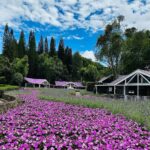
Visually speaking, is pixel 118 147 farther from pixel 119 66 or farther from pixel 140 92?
pixel 119 66

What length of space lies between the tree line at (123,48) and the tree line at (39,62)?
19093 millimetres

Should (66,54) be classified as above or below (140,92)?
above

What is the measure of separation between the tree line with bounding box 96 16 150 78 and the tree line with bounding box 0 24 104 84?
19.1 meters

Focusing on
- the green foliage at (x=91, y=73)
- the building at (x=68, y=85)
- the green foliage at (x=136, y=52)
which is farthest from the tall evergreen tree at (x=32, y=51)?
the green foliage at (x=136, y=52)

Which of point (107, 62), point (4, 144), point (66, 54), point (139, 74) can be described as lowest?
point (4, 144)

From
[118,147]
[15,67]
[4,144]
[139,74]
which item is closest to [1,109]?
[4,144]

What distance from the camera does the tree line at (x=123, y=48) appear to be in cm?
5466

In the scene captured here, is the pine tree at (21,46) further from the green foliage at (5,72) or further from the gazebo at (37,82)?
the green foliage at (5,72)

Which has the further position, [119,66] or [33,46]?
[33,46]

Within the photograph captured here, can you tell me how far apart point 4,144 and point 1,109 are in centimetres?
639

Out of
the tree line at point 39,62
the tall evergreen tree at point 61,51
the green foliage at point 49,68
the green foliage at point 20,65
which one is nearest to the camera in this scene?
the tree line at point 39,62

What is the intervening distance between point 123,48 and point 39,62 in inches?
1561

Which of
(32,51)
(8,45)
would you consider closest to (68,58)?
(32,51)

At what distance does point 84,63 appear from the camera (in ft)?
358
